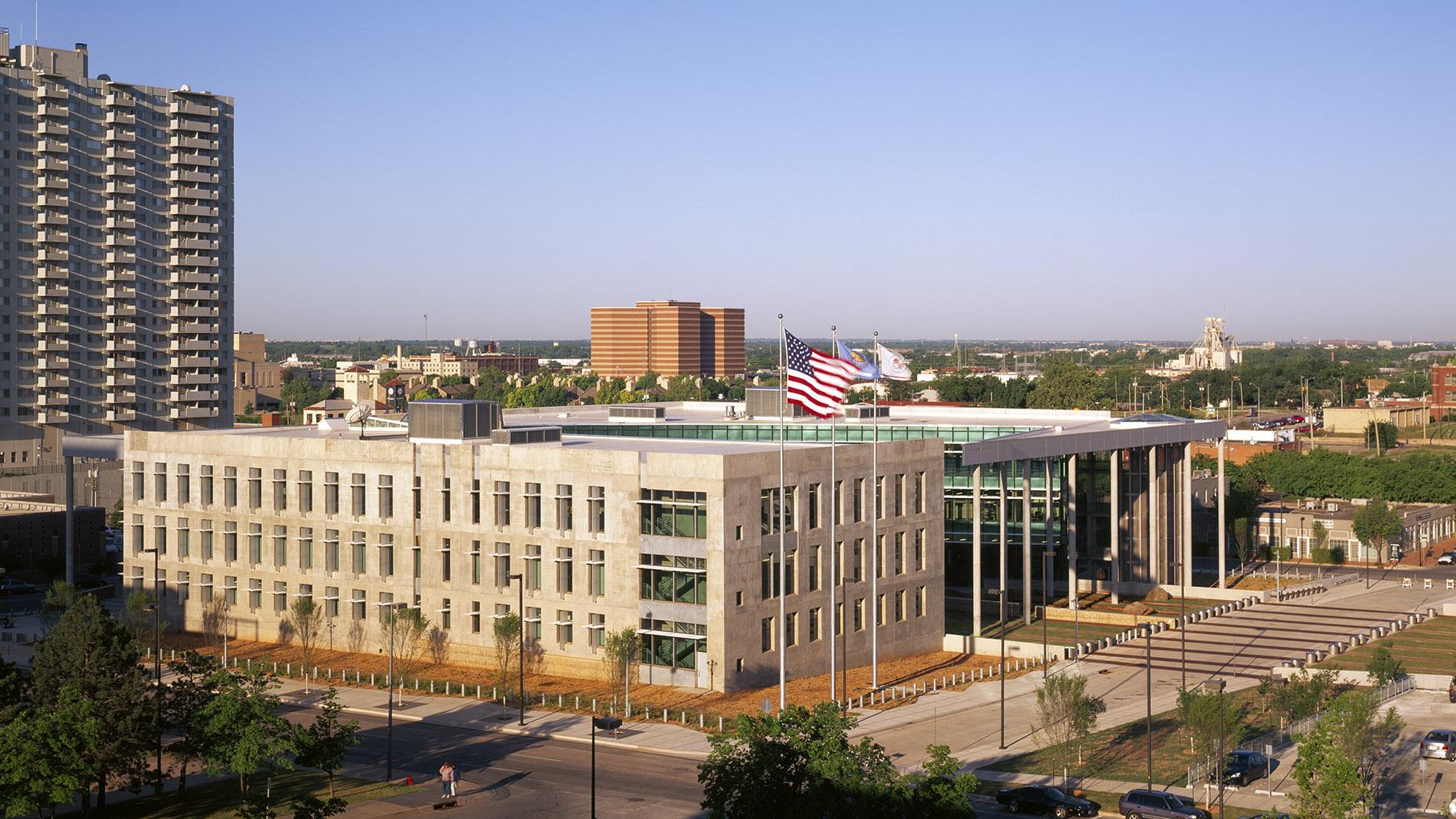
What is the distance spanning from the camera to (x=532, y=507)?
8312 centimetres

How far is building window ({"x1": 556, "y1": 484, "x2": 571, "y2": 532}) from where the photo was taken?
81562mm

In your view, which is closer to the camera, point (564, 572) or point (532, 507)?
point (564, 572)

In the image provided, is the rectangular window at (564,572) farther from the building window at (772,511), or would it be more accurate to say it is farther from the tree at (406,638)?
the building window at (772,511)

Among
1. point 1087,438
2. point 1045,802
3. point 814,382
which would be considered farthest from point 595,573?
point 1087,438

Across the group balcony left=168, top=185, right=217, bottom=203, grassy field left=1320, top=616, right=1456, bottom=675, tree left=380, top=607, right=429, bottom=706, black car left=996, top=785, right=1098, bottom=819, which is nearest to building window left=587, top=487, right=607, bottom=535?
tree left=380, top=607, right=429, bottom=706

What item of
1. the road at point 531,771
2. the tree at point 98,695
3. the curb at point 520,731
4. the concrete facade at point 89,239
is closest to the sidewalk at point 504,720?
the curb at point 520,731

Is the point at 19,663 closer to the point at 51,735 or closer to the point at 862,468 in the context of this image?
the point at 51,735

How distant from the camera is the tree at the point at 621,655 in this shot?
75.0m

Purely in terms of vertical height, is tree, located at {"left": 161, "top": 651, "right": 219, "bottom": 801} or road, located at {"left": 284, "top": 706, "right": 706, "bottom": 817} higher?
tree, located at {"left": 161, "top": 651, "right": 219, "bottom": 801}

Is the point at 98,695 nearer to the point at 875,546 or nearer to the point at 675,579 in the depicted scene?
the point at 675,579

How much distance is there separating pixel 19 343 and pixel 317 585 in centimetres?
11290

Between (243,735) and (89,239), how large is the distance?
153 metres

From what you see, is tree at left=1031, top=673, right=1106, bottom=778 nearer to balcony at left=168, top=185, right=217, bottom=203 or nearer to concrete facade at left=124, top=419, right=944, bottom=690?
concrete facade at left=124, top=419, right=944, bottom=690

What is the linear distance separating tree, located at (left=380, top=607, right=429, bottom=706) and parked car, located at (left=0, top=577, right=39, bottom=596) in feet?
160
